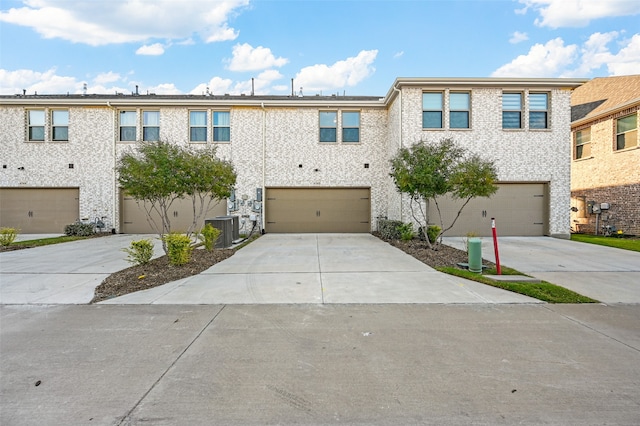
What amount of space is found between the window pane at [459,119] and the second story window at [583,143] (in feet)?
26.6

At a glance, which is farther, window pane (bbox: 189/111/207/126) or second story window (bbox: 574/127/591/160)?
second story window (bbox: 574/127/591/160)

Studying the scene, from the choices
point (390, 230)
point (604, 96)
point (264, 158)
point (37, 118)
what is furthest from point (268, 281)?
point (604, 96)

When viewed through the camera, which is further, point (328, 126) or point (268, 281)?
point (328, 126)

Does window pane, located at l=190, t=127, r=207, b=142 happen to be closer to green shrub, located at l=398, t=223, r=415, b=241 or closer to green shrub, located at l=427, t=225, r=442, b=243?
green shrub, located at l=398, t=223, r=415, b=241

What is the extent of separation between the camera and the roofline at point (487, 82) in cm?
1355

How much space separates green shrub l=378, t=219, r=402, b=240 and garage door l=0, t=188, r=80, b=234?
14298mm

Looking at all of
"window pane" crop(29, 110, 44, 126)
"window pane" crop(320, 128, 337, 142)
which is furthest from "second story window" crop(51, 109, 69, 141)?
"window pane" crop(320, 128, 337, 142)

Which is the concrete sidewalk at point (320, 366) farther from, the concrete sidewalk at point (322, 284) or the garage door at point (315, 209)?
the garage door at point (315, 209)

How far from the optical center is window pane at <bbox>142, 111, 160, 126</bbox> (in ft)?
53.4

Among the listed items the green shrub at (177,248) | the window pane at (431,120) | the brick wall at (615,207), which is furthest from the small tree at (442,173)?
the brick wall at (615,207)

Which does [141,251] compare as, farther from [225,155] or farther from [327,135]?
[327,135]

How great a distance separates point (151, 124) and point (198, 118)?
2259 millimetres

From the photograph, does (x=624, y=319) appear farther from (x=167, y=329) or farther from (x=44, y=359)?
(x=44, y=359)

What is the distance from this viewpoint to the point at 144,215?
1642 centimetres
